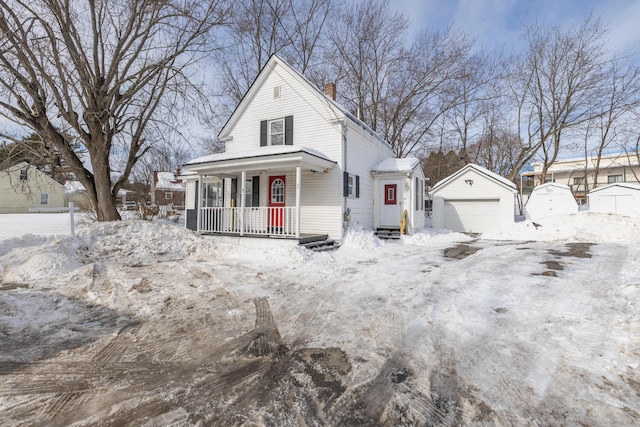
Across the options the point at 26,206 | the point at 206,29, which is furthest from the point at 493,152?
the point at 26,206

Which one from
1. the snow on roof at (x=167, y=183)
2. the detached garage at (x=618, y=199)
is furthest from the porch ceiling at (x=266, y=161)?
the snow on roof at (x=167, y=183)

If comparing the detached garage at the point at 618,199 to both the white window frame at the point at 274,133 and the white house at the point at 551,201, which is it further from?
the white window frame at the point at 274,133

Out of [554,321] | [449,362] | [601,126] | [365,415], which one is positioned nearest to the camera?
[365,415]

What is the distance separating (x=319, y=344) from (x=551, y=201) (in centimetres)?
1998

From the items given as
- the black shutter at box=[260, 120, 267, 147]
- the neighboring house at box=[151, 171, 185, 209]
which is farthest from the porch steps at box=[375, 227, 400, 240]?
the neighboring house at box=[151, 171, 185, 209]

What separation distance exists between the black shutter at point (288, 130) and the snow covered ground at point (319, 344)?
6847 millimetres

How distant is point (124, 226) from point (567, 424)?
11.9 m

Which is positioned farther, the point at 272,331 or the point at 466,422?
the point at 272,331

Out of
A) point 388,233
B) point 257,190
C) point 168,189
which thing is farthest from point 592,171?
point 168,189

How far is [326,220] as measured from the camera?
37.4 ft

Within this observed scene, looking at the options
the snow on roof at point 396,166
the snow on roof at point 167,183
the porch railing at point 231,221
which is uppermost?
the snow on roof at point 167,183

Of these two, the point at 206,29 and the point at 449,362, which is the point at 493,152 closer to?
the point at 206,29

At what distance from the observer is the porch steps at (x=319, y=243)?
9.73 metres

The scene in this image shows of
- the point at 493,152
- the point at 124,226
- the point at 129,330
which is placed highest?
the point at 493,152
